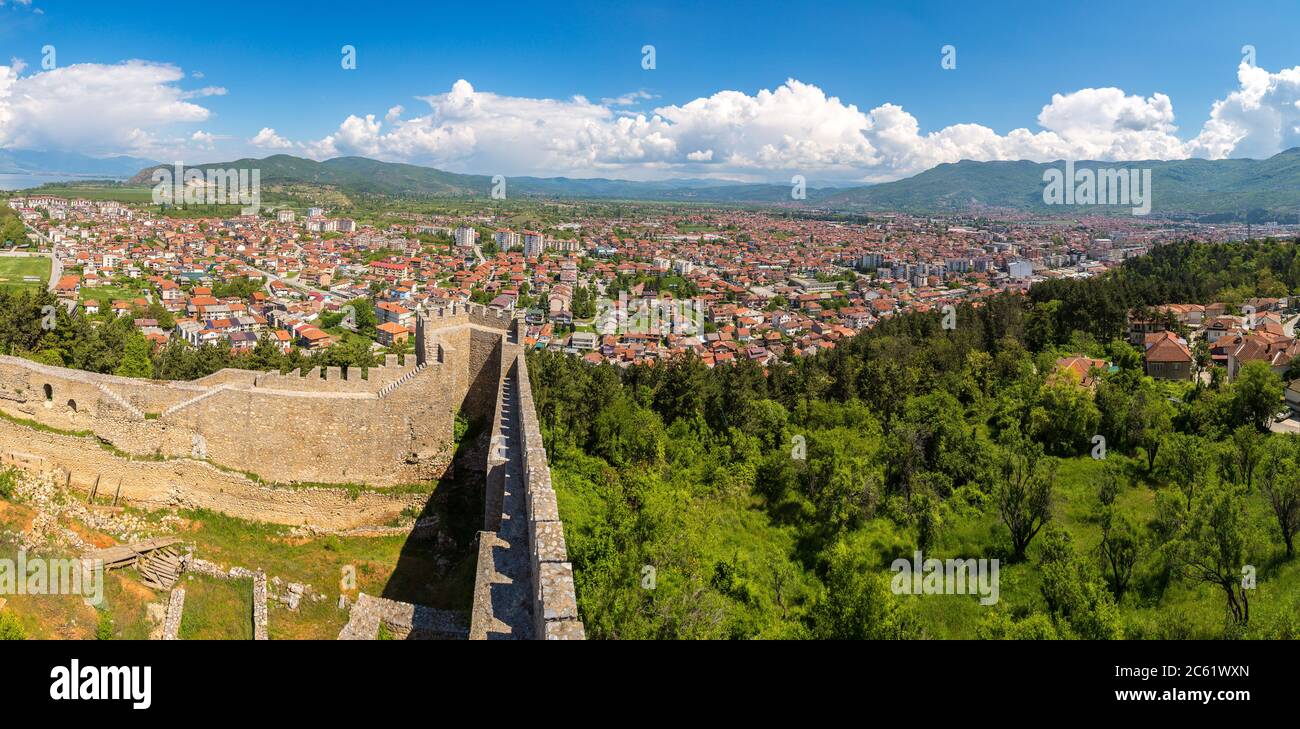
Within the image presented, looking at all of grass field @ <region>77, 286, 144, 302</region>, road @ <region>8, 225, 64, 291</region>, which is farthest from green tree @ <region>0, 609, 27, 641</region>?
road @ <region>8, 225, 64, 291</region>

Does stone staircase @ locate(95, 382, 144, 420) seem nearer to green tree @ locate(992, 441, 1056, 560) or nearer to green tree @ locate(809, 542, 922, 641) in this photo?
green tree @ locate(809, 542, 922, 641)

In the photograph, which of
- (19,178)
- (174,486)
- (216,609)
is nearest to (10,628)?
(216,609)

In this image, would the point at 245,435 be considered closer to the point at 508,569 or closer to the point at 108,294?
the point at 508,569

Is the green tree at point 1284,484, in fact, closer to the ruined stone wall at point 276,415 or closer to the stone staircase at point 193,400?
the ruined stone wall at point 276,415

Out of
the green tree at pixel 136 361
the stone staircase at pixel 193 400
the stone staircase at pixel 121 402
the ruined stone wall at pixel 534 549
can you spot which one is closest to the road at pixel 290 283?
the green tree at pixel 136 361

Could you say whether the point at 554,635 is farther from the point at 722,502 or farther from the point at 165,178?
the point at 165,178
